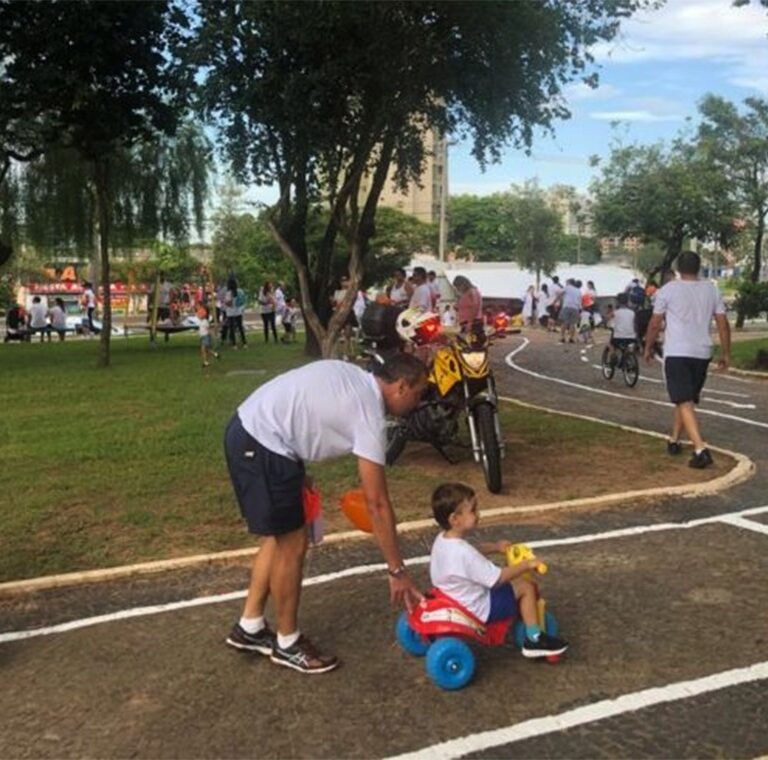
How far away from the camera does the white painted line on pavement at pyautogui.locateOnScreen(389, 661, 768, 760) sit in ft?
11.8

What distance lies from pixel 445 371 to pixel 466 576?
3652 mm

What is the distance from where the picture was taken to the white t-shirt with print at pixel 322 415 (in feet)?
13.1

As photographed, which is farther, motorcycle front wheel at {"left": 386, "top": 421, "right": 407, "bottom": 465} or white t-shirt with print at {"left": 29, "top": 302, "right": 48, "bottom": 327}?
white t-shirt with print at {"left": 29, "top": 302, "right": 48, "bottom": 327}

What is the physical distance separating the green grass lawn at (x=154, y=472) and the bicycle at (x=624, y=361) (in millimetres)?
3730

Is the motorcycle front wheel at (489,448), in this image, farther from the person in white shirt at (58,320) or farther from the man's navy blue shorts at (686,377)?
the person in white shirt at (58,320)

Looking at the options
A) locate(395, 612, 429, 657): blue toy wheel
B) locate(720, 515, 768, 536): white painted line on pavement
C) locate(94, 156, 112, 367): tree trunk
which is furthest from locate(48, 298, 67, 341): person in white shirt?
locate(395, 612, 429, 657): blue toy wheel

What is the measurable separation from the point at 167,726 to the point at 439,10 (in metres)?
9.36

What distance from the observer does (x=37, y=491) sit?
773cm

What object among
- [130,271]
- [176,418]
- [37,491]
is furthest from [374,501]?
[130,271]

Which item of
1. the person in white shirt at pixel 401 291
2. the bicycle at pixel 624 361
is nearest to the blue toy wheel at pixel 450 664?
the bicycle at pixel 624 361

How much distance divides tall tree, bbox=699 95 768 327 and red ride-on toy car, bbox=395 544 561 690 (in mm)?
Answer: 30301

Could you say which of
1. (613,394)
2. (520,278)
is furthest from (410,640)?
(520,278)

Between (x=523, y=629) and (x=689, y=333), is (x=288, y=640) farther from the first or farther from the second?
(x=689, y=333)

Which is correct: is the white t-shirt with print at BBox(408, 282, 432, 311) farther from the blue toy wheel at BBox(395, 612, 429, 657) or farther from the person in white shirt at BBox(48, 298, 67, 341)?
the person in white shirt at BBox(48, 298, 67, 341)
